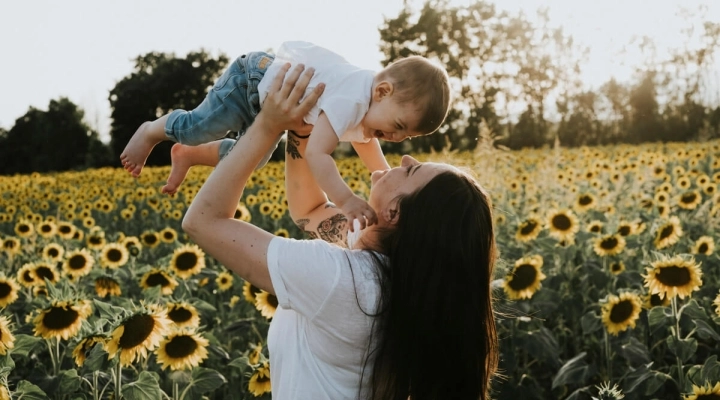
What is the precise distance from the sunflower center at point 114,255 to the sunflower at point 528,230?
284 cm

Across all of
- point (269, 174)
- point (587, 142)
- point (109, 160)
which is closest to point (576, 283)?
point (269, 174)

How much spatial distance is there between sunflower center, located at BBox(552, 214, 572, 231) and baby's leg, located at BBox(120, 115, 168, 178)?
11.4 ft

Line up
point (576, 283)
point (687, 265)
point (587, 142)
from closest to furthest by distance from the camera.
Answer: point (687, 265), point (576, 283), point (587, 142)

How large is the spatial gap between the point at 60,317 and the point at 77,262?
203 cm

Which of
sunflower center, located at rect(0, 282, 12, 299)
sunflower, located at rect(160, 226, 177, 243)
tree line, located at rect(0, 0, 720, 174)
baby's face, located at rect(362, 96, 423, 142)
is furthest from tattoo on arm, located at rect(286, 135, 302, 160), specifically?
tree line, located at rect(0, 0, 720, 174)

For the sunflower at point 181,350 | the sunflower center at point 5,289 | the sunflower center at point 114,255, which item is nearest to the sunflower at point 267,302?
the sunflower at point 181,350

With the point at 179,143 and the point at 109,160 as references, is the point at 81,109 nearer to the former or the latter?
the point at 109,160

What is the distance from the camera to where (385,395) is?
1.88 metres

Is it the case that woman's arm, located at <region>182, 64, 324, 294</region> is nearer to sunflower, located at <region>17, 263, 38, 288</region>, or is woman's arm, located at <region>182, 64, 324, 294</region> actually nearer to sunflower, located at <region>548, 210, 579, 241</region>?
sunflower, located at <region>17, 263, 38, 288</region>

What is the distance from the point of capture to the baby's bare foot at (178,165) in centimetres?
282

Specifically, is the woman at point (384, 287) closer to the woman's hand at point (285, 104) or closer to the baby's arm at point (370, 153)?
the woman's hand at point (285, 104)

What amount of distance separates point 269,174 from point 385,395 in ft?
34.3

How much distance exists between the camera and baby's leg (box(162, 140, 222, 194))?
2.83 m

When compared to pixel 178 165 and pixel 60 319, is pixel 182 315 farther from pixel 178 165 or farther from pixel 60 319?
pixel 178 165
